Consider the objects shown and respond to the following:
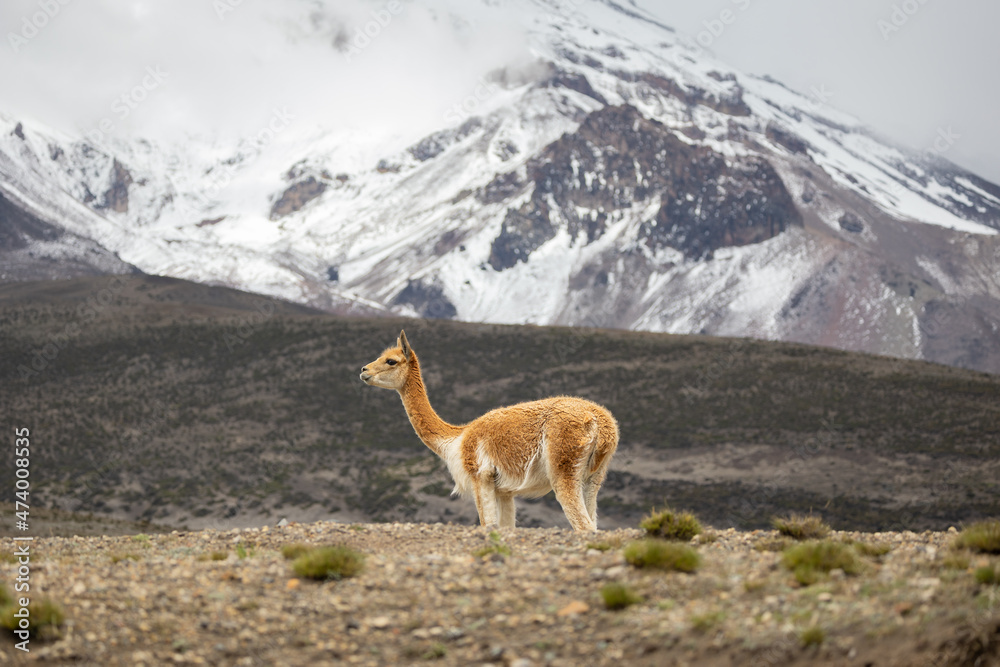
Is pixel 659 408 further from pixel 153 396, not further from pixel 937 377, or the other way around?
pixel 153 396

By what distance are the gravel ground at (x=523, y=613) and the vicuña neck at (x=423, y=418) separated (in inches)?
162

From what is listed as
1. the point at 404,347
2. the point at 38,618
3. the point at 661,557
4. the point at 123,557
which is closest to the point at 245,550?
the point at 123,557

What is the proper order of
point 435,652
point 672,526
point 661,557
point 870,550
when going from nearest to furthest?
1. point 435,652
2. point 661,557
3. point 870,550
4. point 672,526

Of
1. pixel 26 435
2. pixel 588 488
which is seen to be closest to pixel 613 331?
pixel 26 435

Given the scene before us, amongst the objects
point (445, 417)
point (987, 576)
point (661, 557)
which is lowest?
point (445, 417)

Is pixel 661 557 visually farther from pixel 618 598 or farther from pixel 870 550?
pixel 870 550

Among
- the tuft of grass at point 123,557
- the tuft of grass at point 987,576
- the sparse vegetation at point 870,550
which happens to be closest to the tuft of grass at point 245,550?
the tuft of grass at point 123,557

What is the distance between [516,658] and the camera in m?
7.29

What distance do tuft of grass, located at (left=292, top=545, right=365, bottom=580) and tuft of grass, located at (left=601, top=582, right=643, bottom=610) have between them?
252 centimetres

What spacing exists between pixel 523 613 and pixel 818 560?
2641 millimetres

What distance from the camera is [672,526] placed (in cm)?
1073

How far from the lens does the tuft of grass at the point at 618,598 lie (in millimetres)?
7949

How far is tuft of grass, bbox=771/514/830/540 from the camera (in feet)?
34.7

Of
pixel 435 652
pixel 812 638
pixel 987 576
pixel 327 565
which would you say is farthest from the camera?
pixel 327 565
